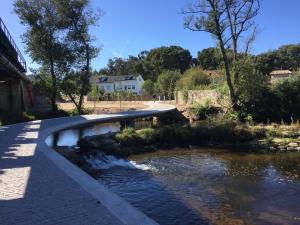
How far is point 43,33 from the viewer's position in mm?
31281

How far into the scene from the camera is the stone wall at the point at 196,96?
3381 cm

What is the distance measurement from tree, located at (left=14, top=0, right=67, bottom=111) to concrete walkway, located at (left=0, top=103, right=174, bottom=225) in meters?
20.8

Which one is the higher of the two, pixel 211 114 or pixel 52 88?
pixel 52 88

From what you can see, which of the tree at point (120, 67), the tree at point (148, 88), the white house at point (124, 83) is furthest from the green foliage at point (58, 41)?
the tree at point (120, 67)

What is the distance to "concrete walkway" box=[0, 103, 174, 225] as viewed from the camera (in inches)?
249

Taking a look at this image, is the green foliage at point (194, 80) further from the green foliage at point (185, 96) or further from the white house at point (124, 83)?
the white house at point (124, 83)

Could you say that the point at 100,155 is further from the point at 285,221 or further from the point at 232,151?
the point at 285,221

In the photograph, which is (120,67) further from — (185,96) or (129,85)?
(185,96)

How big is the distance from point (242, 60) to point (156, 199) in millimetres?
21429

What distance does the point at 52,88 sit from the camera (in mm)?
32281

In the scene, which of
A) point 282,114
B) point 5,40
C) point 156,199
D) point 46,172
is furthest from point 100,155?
point 282,114

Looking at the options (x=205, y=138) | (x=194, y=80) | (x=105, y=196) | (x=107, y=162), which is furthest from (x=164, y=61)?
(x=105, y=196)

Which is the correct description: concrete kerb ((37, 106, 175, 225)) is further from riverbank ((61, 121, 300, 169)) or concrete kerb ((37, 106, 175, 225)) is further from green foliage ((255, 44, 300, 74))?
green foliage ((255, 44, 300, 74))

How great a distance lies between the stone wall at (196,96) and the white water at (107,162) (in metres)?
16.8
